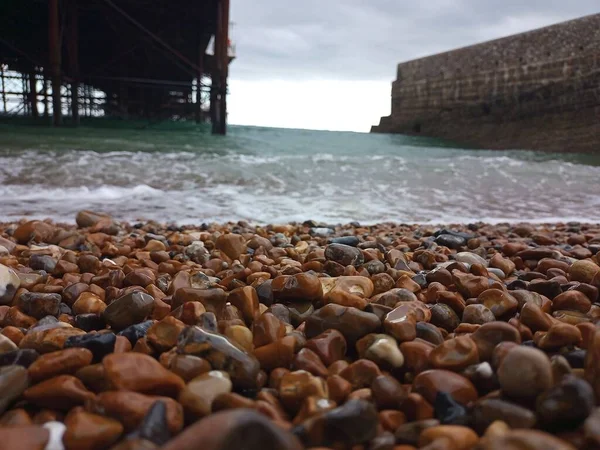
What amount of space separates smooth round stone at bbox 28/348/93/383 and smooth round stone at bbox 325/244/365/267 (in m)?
0.94

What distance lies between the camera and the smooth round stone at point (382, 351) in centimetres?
92

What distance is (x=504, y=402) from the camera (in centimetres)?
71

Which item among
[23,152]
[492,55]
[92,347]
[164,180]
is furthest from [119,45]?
[92,347]

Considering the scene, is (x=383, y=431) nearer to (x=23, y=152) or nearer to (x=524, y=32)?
(x=23, y=152)

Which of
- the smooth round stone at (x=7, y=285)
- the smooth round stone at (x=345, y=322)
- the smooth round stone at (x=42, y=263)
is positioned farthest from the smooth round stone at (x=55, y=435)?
the smooth round stone at (x=42, y=263)

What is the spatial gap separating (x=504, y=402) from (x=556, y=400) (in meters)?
0.07

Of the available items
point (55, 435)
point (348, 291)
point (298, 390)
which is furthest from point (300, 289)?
point (55, 435)

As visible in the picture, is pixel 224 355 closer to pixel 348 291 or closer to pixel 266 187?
pixel 348 291

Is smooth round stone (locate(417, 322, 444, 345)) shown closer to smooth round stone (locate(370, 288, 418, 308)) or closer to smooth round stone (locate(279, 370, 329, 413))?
smooth round stone (locate(370, 288, 418, 308))

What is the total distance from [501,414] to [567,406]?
85mm

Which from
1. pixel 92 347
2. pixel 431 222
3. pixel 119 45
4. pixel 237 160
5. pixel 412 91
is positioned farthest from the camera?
pixel 412 91

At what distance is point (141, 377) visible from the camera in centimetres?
77

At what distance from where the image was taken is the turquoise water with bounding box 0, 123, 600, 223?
3.91 meters

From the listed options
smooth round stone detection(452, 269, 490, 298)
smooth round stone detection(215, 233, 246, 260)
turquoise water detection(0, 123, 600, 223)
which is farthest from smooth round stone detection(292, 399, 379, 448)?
turquoise water detection(0, 123, 600, 223)
